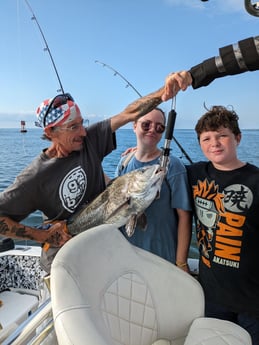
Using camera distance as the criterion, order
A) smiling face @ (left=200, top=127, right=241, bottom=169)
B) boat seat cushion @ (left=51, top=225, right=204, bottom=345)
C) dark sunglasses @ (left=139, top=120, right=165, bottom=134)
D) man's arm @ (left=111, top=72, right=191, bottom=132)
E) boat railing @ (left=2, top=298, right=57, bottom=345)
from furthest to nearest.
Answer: dark sunglasses @ (left=139, top=120, right=165, bottom=134) < man's arm @ (left=111, top=72, right=191, bottom=132) < smiling face @ (left=200, top=127, right=241, bottom=169) < boat railing @ (left=2, top=298, right=57, bottom=345) < boat seat cushion @ (left=51, top=225, right=204, bottom=345)

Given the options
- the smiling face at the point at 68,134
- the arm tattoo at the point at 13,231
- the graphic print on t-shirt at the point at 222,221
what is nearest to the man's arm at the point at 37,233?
the arm tattoo at the point at 13,231

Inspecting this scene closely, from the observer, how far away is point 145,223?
2340 millimetres

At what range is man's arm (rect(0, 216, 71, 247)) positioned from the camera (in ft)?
7.33

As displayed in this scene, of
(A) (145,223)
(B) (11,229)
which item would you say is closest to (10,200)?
(B) (11,229)

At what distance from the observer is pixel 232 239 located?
207cm

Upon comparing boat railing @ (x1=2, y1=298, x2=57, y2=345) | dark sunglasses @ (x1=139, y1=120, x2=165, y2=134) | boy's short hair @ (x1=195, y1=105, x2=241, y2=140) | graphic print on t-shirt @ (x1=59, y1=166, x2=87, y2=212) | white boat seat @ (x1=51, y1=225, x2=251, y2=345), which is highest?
boy's short hair @ (x1=195, y1=105, x2=241, y2=140)

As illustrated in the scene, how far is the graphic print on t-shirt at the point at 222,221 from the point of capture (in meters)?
2.05

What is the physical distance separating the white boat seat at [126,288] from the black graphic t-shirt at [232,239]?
12.3 inches

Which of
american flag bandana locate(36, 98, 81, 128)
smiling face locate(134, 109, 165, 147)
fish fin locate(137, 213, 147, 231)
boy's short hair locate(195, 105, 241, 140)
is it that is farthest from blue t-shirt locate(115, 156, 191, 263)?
american flag bandana locate(36, 98, 81, 128)

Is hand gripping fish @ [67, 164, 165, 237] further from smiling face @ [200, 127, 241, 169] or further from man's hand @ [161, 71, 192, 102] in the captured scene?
man's hand @ [161, 71, 192, 102]

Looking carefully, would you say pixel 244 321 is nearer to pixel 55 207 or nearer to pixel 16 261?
pixel 55 207

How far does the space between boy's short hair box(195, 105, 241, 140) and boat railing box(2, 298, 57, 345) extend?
1557mm

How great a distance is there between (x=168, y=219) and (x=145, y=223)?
7.6 inches

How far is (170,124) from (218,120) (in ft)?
1.12
